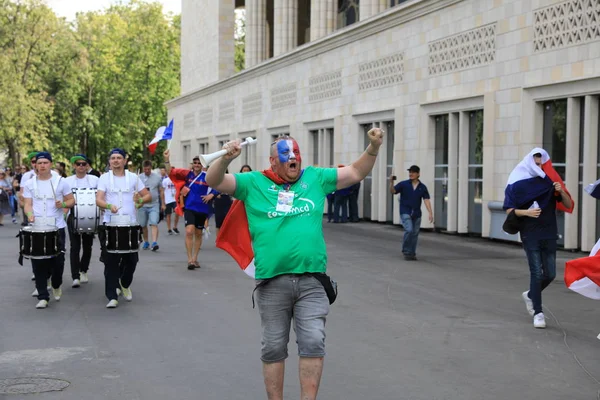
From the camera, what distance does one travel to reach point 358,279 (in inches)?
535

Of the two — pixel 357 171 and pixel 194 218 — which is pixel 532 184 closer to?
pixel 357 171

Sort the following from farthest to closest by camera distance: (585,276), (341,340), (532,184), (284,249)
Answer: (532,184) < (341,340) < (585,276) < (284,249)

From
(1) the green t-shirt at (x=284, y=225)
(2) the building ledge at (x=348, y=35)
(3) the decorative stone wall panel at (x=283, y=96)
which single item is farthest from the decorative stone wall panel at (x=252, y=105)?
(1) the green t-shirt at (x=284, y=225)

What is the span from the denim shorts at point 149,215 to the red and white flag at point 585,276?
11764 millimetres

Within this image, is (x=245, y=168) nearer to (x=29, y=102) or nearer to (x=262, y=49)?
(x=262, y=49)

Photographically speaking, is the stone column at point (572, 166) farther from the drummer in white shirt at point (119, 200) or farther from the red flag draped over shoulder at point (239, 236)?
the red flag draped over shoulder at point (239, 236)

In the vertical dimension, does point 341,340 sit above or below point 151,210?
below

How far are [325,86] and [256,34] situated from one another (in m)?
11.8

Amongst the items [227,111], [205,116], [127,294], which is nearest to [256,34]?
[227,111]

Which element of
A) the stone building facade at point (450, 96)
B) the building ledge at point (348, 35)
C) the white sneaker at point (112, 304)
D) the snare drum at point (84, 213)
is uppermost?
the building ledge at point (348, 35)

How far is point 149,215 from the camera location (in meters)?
18.6

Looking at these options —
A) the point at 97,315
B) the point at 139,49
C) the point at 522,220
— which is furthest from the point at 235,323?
the point at 139,49

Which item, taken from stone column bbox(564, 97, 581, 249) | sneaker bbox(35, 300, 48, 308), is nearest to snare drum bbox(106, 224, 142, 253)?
sneaker bbox(35, 300, 48, 308)

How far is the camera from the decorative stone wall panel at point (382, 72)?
83.8 feet
